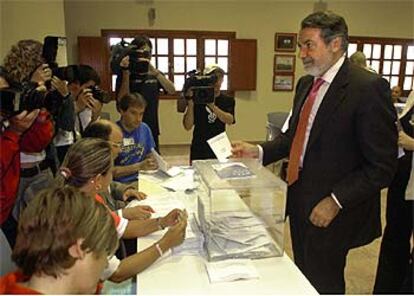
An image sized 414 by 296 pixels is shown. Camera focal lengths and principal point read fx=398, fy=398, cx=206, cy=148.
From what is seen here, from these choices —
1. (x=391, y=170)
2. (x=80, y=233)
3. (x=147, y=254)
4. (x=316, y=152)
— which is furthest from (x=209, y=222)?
(x=391, y=170)

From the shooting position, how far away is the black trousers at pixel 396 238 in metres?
2.12

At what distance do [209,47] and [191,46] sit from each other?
0.98ft

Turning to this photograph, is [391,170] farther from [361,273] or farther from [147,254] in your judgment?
[361,273]

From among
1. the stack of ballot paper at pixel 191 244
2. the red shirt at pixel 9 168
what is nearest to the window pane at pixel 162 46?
the red shirt at pixel 9 168

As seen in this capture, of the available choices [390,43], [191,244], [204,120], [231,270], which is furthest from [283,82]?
[231,270]

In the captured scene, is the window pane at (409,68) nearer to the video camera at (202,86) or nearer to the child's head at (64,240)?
the video camera at (202,86)

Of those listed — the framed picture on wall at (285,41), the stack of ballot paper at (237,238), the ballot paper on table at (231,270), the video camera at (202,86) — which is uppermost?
the framed picture on wall at (285,41)

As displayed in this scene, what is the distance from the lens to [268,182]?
1.55 m

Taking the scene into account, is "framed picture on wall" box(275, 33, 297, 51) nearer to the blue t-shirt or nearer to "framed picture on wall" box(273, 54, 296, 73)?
"framed picture on wall" box(273, 54, 296, 73)

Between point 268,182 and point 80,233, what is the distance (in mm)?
808

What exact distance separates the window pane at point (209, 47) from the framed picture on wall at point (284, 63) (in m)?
1.09

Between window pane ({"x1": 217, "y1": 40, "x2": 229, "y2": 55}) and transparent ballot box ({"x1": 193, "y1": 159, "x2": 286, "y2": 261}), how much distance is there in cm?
511

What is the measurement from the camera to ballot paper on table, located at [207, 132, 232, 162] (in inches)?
66.0

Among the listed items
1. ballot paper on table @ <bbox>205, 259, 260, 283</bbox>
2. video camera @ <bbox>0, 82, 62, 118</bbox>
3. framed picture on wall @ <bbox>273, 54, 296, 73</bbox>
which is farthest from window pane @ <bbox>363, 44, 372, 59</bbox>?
ballot paper on table @ <bbox>205, 259, 260, 283</bbox>
